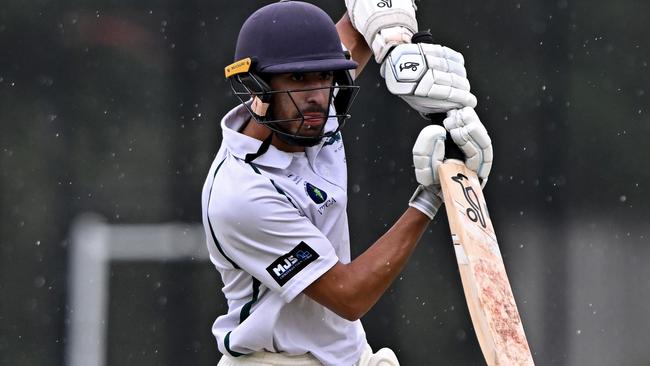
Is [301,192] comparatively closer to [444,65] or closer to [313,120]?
[313,120]

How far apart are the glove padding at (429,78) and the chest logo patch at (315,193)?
11.1 inches

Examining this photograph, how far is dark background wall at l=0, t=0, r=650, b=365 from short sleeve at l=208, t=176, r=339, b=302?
1594mm

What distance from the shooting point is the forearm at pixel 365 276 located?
117 inches

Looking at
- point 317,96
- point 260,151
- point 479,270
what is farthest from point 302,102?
point 479,270

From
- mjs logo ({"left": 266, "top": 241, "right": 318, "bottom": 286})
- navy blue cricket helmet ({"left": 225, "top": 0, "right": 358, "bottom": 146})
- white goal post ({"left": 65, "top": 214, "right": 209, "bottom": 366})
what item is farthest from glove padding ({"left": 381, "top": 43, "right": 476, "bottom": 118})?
white goal post ({"left": 65, "top": 214, "right": 209, "bottom": 366})

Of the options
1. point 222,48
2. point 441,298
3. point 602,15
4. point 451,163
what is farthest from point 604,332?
point 451,163

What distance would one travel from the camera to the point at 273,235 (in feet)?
9.87

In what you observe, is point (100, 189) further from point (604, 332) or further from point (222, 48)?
point (604, 332)

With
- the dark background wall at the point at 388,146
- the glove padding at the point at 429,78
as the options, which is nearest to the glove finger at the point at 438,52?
the glove padding at the point at 429,78

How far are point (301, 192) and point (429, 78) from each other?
38 cm

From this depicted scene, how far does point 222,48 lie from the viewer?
15.2 feet

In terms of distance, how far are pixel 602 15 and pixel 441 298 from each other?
1.10 m

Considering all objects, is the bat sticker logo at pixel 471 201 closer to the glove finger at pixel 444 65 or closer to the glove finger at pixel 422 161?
the glove finger at pixel 422 161

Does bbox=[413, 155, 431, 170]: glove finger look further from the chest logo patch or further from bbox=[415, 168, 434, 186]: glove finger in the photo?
the chest logo patch
